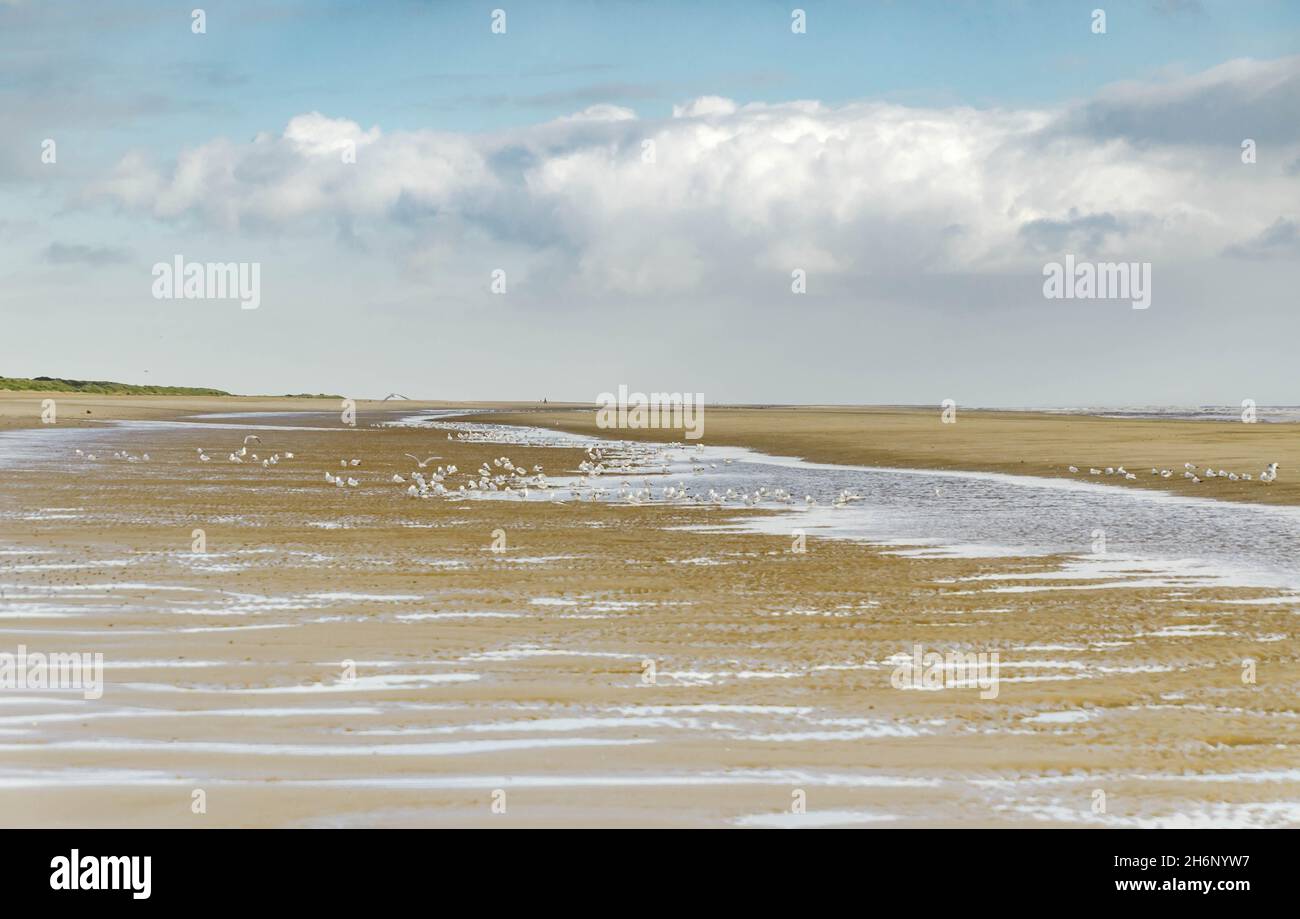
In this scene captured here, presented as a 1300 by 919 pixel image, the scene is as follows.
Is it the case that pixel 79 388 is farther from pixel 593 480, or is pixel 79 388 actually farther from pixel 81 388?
pixel 593 480

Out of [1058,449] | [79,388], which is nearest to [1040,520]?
[1058,449]

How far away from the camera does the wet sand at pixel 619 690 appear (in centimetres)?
652

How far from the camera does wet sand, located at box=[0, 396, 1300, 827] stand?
652cm

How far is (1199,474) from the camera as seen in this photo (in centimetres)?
2981

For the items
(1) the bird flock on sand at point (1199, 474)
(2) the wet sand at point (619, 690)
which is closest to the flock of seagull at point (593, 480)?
(1) the bird flock on sand at point (1199, 474)

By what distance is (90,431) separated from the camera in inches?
2135

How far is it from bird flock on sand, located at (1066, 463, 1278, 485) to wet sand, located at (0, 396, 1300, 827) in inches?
607

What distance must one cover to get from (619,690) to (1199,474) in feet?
83.3

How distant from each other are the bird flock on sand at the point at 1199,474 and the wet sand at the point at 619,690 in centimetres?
1541

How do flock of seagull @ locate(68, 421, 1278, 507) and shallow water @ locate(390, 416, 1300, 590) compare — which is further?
flock of seagull @ locate(68, 421, 1278, 507)

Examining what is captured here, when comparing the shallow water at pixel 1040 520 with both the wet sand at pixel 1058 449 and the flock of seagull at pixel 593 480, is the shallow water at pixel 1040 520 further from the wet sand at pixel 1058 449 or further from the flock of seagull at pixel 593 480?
the wet sand at pixel 1058 449

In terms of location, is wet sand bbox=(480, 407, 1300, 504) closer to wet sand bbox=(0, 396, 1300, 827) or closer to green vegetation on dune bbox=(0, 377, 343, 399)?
wet sand bbox=(0, 396, 1300, 827)

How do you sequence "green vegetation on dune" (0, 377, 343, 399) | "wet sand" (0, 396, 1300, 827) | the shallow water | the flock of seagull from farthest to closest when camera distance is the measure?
"green vegetation on dune" (0, 377, 343, 399) < the flock of seagull < the shallow water < "wet sand" (0, 396, 1300, 827)

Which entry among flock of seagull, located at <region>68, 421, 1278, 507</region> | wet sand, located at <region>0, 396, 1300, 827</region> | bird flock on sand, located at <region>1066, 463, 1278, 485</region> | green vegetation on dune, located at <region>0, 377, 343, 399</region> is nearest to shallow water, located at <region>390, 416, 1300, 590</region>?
flock of seagull, located at <region>68, 421, 1278, 507</region>
